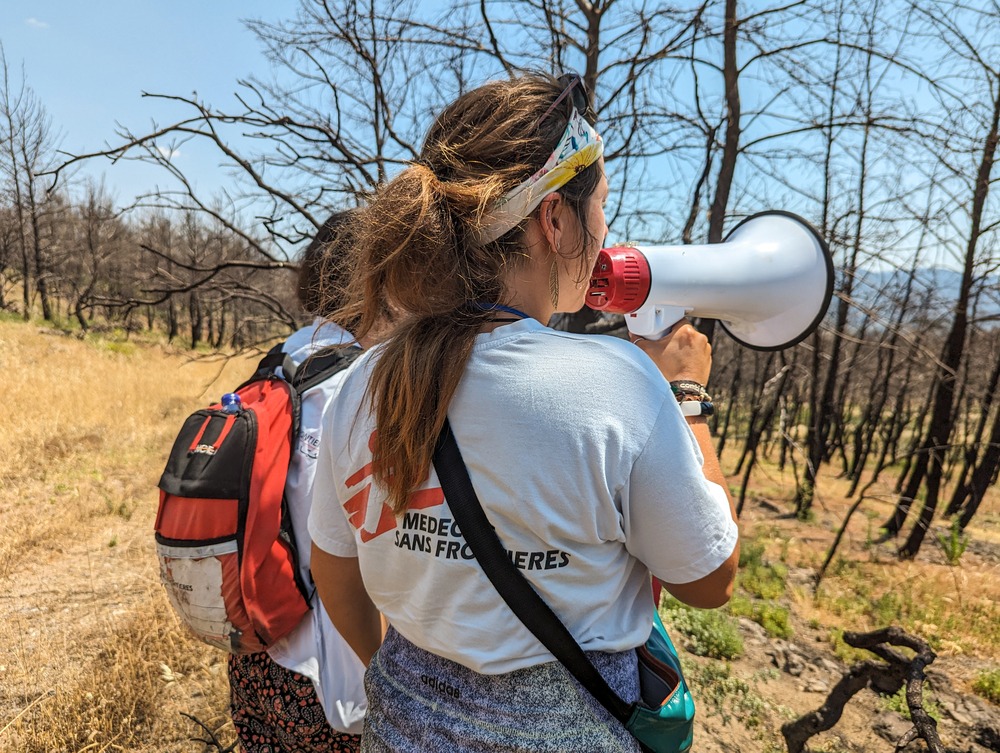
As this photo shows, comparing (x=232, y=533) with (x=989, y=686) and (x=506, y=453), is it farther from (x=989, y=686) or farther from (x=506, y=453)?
(x=989, y=686)

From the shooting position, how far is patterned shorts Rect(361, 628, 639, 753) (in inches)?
→ 35.7

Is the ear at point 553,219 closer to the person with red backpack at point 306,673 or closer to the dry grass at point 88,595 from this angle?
the person with red backpack at point 306,673

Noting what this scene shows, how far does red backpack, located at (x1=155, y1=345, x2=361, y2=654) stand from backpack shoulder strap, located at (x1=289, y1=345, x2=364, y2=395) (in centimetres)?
14

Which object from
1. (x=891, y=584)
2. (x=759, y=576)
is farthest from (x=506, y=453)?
(x=891, y=584)

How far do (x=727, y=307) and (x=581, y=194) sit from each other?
2.62 ft

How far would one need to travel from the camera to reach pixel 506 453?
2.81ft

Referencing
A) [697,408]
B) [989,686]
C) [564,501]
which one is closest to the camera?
[564,501]

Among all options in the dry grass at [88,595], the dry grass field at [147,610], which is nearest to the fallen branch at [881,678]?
the dry grass field at [147,610]

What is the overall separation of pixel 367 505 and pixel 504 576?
0.29m

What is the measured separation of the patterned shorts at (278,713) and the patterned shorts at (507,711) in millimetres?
648

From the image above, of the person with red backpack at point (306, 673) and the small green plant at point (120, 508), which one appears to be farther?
the small green plant at point (120, 508)

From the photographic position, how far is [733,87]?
3.36 metres

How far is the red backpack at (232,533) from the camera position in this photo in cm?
148

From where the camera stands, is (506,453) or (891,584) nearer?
(506,453)
